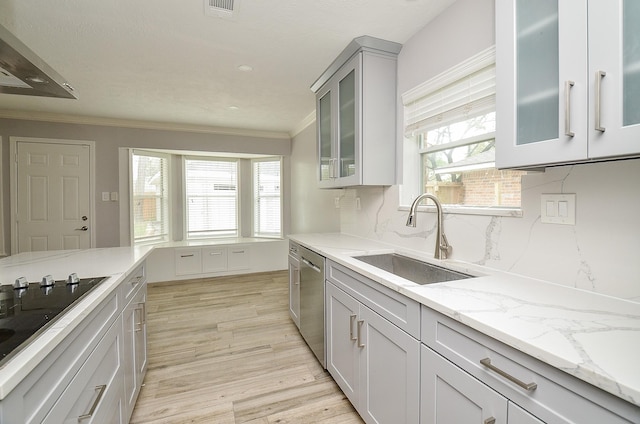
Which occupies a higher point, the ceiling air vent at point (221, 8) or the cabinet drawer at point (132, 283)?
the ceiling air vent at point (221, 8)

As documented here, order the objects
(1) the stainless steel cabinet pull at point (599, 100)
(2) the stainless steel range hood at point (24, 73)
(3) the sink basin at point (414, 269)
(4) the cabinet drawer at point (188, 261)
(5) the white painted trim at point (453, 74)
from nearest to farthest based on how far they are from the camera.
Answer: (1) the stainless steel cabinet pull at point (599, 100)
(2) the stainless steel range hood at point (24, 73)
(5) the white painted trim at point (453, 74)
(3) the sink basin at point (414, 269)
(4) the cabinet drawer at point (188, 261)

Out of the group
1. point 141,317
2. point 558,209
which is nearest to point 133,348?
point 141,317

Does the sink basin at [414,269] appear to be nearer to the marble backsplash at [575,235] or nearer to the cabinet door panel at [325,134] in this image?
the marble backsplash at [575,235]

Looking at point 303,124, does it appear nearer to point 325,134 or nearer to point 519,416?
point 325,134

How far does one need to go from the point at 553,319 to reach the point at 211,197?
5.12 m

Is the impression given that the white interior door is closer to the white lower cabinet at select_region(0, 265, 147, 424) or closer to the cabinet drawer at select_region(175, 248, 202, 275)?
the cabinet drawer at select_region(175, 248, 202, 275)

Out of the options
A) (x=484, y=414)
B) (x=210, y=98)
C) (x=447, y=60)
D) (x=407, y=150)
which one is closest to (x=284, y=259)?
(x=210, y=98)

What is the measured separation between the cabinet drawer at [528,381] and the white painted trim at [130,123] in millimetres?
4513

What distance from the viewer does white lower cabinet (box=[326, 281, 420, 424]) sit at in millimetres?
1215

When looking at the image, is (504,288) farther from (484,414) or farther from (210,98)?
(210,98)

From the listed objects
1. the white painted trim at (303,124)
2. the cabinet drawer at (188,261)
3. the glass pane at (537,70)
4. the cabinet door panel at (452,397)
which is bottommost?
the cabinet drawer at (188,261)

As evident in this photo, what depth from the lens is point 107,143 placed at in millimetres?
4172

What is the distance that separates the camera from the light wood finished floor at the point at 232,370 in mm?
1760

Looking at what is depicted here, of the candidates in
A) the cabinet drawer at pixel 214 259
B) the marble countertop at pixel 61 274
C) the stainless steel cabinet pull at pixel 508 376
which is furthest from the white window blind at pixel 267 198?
the stainless steel cabinet pull at pixel 508 376
